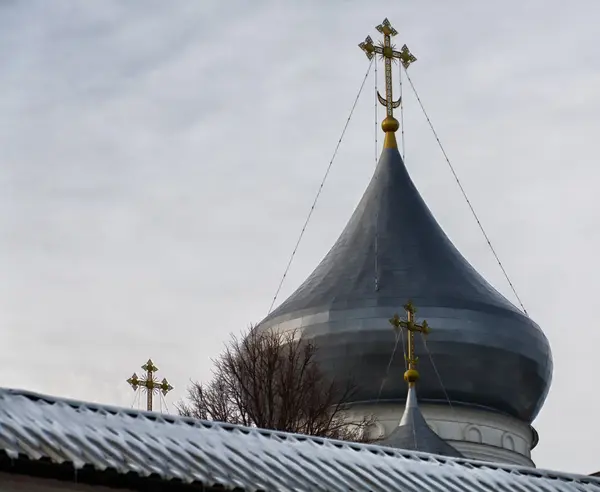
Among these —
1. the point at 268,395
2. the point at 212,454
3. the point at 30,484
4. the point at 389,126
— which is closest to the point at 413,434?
the point at 268,395

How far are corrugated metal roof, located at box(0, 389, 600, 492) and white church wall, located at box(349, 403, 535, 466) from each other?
15.6m

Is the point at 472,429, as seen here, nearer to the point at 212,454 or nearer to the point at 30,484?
the point at 212,454

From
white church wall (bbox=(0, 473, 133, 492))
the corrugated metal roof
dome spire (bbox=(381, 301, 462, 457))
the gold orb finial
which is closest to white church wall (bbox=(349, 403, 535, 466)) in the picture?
dome spire (bbox=(381, 301, 462, 457))

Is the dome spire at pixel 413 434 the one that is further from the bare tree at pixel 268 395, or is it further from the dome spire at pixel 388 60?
the dome spire at pixel 388 60

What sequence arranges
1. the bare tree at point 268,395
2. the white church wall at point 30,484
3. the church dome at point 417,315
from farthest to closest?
1. the church dome at point 417,315
2. the bare tree at point 268,395
3. the white church wall at point 30,484

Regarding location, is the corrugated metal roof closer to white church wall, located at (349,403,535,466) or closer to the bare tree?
the bare tree

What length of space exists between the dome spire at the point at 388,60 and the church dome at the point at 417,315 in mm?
930

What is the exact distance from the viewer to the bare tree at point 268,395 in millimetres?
21328

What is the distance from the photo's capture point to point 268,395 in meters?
21.7

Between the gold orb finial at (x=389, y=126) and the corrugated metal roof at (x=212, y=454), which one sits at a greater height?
the gold orb finial at (x=389, y=126)

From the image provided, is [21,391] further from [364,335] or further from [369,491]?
[364,335]

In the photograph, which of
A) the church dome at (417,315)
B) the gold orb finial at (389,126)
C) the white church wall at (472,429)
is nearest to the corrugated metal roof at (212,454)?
the white church wall at (472,429)

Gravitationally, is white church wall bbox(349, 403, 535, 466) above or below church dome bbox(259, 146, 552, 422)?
below

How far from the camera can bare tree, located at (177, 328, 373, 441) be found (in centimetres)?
2133
